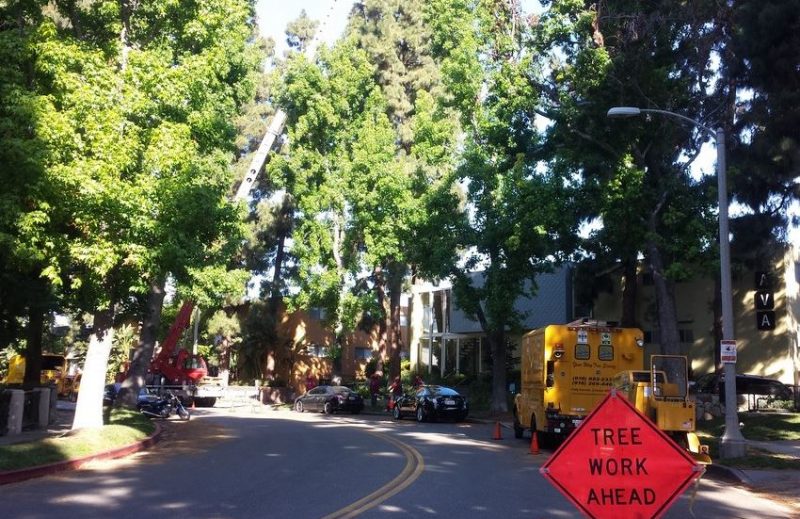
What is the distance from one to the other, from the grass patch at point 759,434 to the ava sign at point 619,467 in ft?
30.3

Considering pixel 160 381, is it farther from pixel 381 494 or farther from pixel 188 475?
pixel 381 494

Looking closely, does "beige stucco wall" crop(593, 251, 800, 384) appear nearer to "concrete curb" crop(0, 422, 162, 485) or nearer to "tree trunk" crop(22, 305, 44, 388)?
"concrete curb" crop(0, 422, 162, 485)

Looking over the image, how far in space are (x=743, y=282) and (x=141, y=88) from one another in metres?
24.5

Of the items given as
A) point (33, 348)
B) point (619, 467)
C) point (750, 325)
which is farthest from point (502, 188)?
point (619, 467)

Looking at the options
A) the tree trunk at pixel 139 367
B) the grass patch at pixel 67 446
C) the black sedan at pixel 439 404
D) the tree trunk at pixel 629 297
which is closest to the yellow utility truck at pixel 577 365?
the grass patch at pixel 67 446

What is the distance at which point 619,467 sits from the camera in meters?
7.23

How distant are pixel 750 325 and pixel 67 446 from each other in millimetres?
25830

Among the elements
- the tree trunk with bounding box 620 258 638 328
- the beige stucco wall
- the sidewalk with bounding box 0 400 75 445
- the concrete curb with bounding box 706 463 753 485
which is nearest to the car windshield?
the tree trunk with bounding box 620 258 638 328

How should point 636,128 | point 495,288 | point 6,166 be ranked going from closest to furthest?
point 6,166
point 636,128
point 495,288

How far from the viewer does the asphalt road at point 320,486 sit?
1012 cm

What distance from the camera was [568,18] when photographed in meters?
26.8

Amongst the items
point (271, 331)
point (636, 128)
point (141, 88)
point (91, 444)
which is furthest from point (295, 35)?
point (91, 444)

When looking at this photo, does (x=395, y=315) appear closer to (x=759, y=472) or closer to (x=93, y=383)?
(x=93, y=383)

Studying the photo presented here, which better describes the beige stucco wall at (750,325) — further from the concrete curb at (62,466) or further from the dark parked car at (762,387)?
the concrete curb at (62,466)
